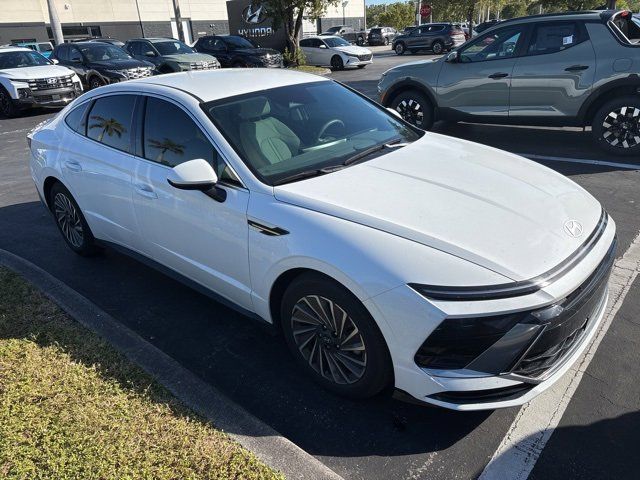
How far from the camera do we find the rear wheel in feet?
79.3

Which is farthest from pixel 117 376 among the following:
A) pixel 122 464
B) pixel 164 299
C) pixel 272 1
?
pixel 272 1

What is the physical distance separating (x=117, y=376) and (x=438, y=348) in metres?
1.92

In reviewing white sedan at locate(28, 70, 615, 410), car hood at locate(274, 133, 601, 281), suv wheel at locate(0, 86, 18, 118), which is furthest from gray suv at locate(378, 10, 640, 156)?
suv wheel at locate(0, 86, 18, 118)

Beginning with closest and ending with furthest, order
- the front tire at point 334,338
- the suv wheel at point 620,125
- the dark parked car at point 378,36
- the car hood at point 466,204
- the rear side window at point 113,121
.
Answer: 1. the car hood at point 466,204
2. the front tire at point 334,338
3. the rear side window at point 113,121
4. the suv wheel at point 620,125
5. the dark parked car at point 378,36

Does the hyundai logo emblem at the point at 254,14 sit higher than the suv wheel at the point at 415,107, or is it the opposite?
the hyundai logo emblem at the point at 254,14

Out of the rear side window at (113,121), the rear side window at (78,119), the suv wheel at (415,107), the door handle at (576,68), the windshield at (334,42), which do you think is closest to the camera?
the rear side window at (113,121)

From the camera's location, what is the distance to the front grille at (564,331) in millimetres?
2291

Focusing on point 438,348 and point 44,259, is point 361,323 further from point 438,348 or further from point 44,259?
point 44,259

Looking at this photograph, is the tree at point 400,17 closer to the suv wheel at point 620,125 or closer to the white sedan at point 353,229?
the suv wheel at point 620,125

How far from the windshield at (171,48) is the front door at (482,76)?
44.7ft

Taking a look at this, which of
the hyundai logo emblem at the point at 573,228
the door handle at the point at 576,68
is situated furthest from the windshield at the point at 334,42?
the hyundai logo emblem at the point at 573,228

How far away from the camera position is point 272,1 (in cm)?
2370

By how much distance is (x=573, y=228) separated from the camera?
267cm

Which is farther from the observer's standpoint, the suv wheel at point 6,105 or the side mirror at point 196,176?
the suv wheel at point 6,105
